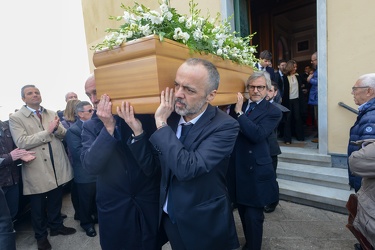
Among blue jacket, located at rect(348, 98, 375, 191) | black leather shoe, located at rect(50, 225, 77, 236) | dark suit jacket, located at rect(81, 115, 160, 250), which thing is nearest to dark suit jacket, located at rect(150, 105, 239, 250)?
dark suit jacket, located at rect(81, 115, 160, 250)

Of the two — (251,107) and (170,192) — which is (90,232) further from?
(251,107)

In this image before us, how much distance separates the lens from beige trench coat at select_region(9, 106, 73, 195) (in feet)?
10.1

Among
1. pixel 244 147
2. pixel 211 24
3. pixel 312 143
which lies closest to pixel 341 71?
pixel 312 143

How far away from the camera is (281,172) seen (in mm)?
4516

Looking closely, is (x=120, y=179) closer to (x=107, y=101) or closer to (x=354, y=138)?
(x=107, y=101)

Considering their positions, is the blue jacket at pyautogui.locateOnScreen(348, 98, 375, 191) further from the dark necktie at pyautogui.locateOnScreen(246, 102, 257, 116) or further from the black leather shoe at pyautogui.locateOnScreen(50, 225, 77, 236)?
the black leather shoe at pyautogui.locateOnScreen(50, 225, 77, 236)

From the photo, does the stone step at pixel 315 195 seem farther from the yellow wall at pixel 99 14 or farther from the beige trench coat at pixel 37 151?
the yellow wall at pixel 99 14

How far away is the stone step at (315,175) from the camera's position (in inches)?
152

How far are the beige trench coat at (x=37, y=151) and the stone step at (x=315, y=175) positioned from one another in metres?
3.67

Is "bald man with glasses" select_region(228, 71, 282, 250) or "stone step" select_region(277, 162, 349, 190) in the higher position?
"bald man with glasses" select_region(228, 71, 282, 250)

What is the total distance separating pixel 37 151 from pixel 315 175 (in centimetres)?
421

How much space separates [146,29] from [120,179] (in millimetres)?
1097

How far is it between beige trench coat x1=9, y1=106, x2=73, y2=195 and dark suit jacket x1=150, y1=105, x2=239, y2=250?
2316 millimetres

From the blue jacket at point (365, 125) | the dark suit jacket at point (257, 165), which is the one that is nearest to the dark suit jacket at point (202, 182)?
the dark suit jacket at point (257, 165)
